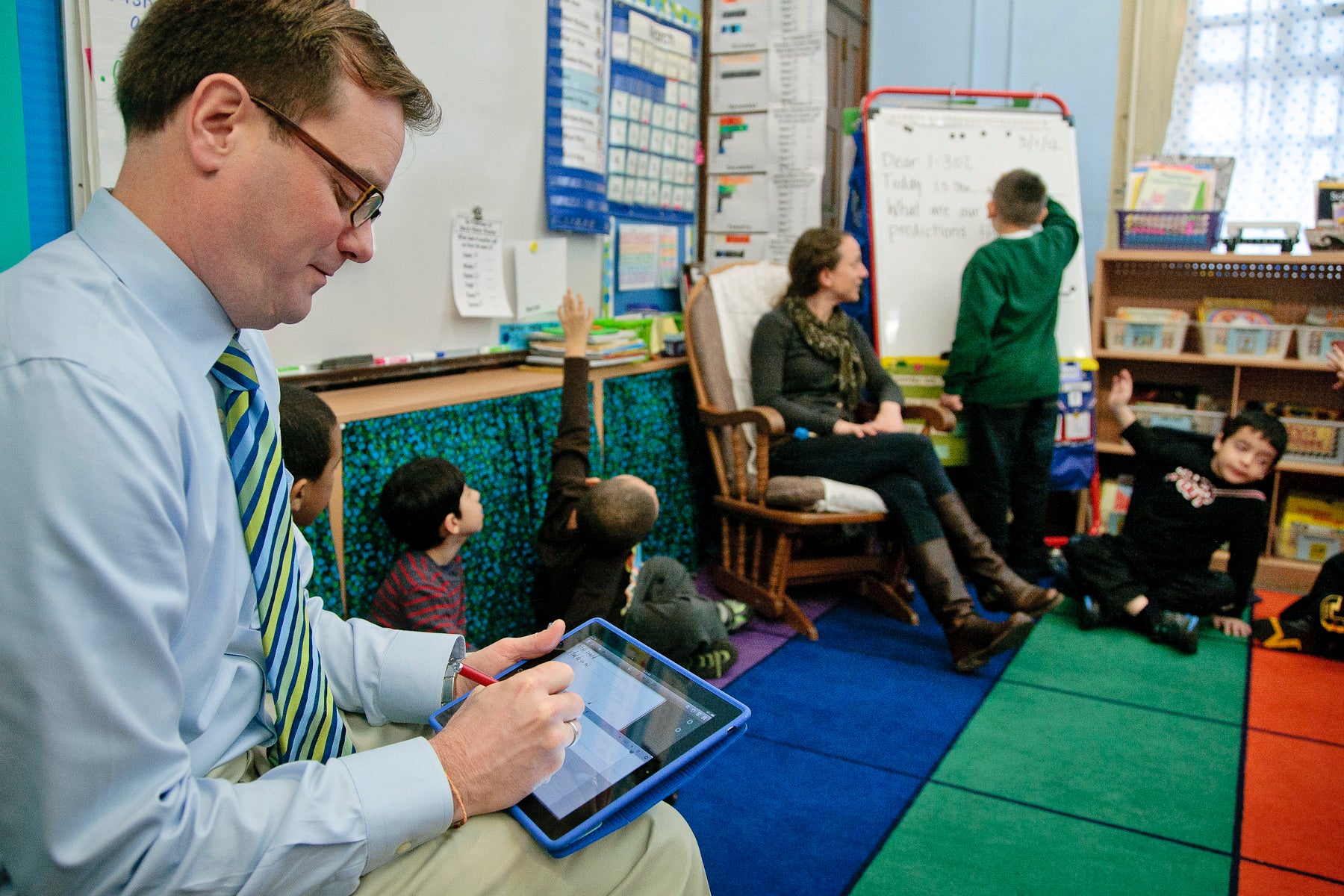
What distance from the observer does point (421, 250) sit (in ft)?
8.89

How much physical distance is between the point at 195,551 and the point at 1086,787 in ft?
6.51

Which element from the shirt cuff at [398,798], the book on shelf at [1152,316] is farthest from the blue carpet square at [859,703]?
the book on shelf at [1152,316]

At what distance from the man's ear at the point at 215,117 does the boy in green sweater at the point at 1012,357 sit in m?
2.91

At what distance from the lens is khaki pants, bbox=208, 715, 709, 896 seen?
0.79m

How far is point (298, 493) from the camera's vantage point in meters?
1.69

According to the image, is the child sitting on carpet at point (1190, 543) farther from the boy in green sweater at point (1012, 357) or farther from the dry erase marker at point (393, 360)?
the dry erase marker at point (393, 360)

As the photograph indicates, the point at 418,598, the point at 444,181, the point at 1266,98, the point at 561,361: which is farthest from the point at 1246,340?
the point at 418,598

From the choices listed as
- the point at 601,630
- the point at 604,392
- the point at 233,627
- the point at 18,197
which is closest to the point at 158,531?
the point at 233,627

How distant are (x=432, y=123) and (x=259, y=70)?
25 cm

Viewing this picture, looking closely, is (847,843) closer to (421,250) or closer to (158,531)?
(158,531)

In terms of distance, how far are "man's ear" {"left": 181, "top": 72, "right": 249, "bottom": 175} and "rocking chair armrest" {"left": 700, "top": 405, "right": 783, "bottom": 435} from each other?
88.1 inches

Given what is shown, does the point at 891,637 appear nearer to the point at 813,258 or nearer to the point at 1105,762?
the point at 1105,762

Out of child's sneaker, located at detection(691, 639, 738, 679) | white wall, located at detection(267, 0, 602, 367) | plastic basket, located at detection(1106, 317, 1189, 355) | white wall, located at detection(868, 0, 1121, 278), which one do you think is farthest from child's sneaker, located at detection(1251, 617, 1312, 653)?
white wall, located at detection(267, 0, 602, 367)

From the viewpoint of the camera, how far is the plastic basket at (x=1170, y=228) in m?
3.66
